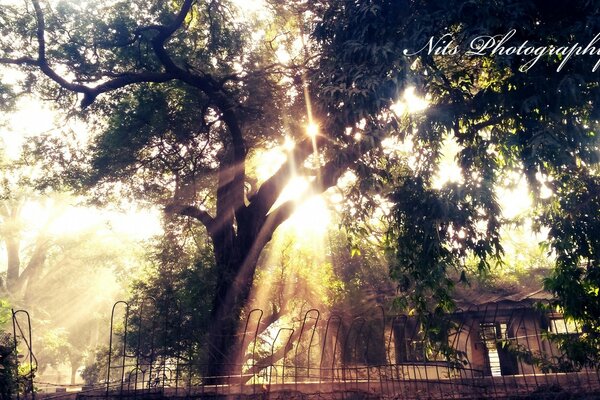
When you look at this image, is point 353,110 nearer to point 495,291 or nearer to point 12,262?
point 495,291

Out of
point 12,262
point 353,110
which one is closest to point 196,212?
point 353,110

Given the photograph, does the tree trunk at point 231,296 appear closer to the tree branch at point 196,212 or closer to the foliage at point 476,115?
the tree branch at point 196,212

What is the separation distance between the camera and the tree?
5.88 m

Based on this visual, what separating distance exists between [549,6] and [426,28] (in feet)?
6.54

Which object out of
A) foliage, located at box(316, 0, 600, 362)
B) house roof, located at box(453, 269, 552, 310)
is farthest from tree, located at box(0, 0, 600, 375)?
house roof, located at box(453, 269, 552, 310)

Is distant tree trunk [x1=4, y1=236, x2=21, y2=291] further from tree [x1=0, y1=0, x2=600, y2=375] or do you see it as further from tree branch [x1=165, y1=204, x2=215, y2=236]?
tree branch [x1=165, y1=204, x2=215, y2=236]

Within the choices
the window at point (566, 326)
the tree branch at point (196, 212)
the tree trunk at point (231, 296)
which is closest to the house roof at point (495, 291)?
the window at point (566, 326)

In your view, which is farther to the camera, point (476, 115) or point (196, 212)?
point (196, 212)

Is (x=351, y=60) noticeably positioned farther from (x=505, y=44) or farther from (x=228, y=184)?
(x=228, y=184)

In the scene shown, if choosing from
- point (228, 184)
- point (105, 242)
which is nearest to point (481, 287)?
point (228, 184)

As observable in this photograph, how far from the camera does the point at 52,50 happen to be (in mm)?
11867

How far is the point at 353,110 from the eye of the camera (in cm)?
597

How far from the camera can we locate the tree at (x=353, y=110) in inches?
231

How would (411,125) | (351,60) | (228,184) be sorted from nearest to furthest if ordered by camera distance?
(351,60) → (411,125) → (228,184)
